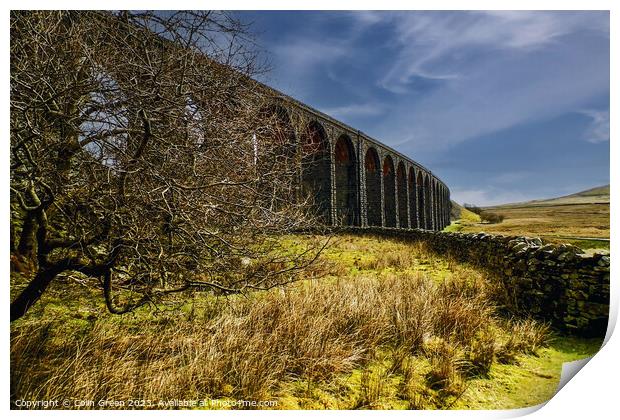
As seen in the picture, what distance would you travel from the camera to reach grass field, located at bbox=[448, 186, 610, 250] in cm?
333

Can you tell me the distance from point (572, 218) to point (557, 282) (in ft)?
4.17

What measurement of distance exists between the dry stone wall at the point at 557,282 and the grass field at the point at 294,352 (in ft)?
1.00

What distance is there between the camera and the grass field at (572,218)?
333cm

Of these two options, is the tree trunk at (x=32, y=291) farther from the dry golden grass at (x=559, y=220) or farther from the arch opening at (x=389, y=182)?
the arch opening at (x=389, y=182)

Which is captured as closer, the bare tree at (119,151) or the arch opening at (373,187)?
the bare tree at (119,151)

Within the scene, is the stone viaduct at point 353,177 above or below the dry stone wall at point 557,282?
above

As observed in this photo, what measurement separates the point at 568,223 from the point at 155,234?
14.2 feet

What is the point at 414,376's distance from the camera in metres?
2.82

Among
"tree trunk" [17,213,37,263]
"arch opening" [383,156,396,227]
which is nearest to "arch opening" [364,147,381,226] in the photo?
"arch opening" [383,156,396,227]

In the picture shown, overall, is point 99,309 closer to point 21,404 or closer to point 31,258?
point 31,258

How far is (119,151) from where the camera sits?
2383mm

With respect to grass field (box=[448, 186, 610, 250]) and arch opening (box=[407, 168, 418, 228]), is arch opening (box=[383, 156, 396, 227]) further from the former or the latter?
grass field (box=[448, 186, 610, 250])

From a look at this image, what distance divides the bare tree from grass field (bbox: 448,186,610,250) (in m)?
3.25

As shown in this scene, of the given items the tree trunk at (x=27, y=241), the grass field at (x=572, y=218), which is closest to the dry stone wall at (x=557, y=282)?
the grass field at (x=572, y=218)
